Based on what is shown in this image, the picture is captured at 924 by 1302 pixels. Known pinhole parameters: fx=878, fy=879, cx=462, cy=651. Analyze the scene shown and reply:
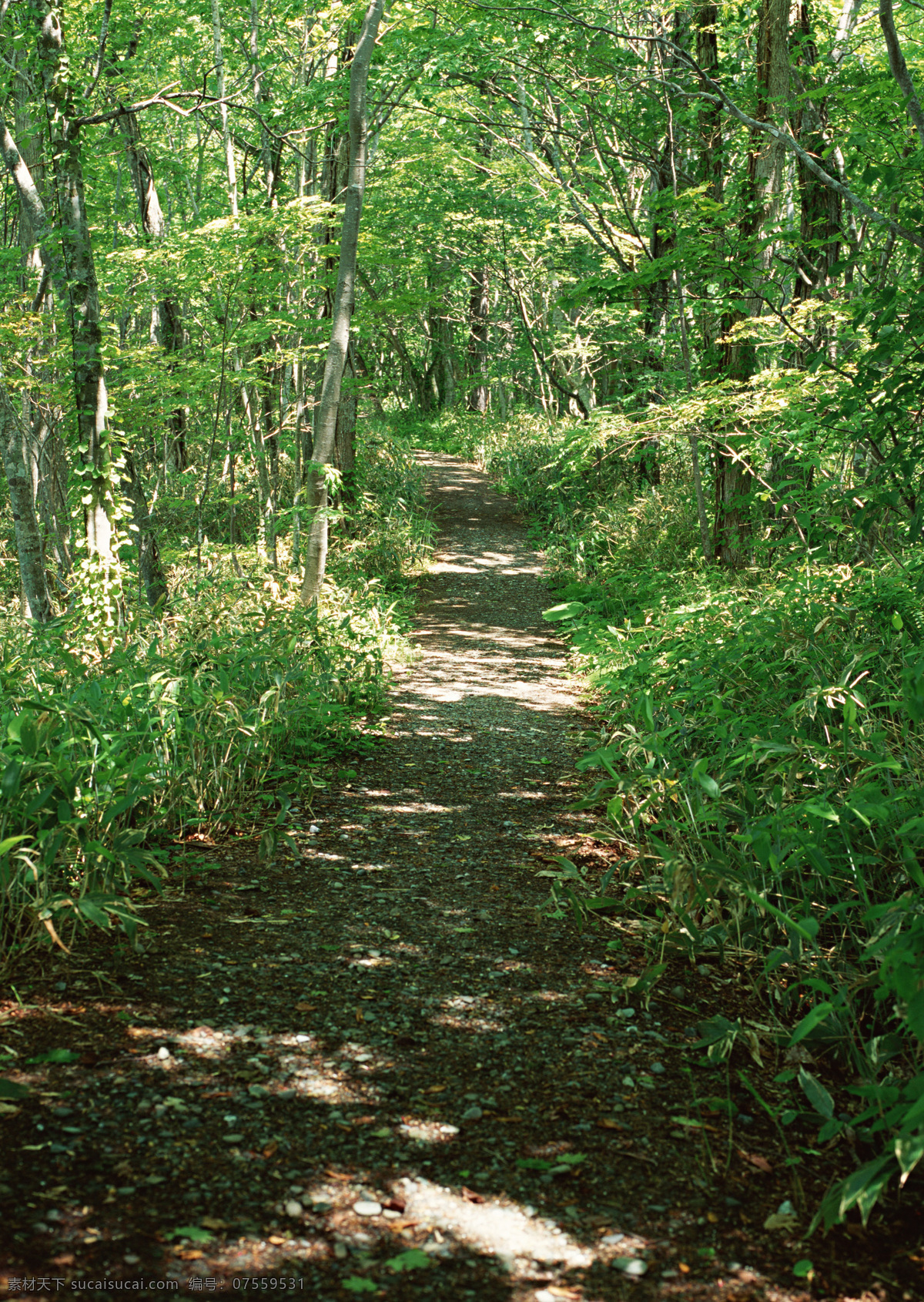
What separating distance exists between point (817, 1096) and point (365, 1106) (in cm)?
117

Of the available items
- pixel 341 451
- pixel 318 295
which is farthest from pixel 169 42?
pixel 341 451

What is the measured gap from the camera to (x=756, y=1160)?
2.19 m

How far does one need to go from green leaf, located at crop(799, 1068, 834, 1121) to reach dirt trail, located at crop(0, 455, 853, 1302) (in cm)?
25

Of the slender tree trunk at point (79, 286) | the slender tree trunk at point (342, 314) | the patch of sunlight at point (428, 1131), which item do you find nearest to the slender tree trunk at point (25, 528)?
the slender tree trunk at point (79, 286)

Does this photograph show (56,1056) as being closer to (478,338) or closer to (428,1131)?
(428,1131)

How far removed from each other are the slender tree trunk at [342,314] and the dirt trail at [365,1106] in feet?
13.5

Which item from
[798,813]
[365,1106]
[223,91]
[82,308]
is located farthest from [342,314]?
[365,1106]

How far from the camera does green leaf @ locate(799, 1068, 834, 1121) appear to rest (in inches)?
88.0

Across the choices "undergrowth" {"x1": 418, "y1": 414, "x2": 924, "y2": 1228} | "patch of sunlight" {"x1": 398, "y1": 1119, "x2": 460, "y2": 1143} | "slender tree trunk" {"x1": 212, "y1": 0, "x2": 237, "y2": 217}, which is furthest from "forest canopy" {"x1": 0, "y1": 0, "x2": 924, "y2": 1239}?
"patch of sunlight" {"x1": 398, "y1": 1119, "x2": 460, "y2": 1143}

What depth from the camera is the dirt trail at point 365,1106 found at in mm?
1792

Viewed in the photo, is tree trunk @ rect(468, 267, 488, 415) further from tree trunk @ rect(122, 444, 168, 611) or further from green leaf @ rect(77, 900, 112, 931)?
green leaf @ rect(77, 900, 112, 931)

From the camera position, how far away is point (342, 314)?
7.60m

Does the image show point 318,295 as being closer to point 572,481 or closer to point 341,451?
point 341,451

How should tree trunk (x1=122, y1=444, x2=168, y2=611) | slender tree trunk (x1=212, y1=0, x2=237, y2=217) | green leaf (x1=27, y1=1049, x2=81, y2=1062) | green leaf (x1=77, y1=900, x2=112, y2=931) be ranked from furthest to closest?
slender tree trunk (x1=212, y1=0, x2=237, y2=217) → tree trunk (x1=122, y1=444, x2=168, y2=611) → green leaf (x1=77, y1=900, x2=112, y2=931) → green leaf (x1=27, y1=1049, x2=81, y2=1062)
